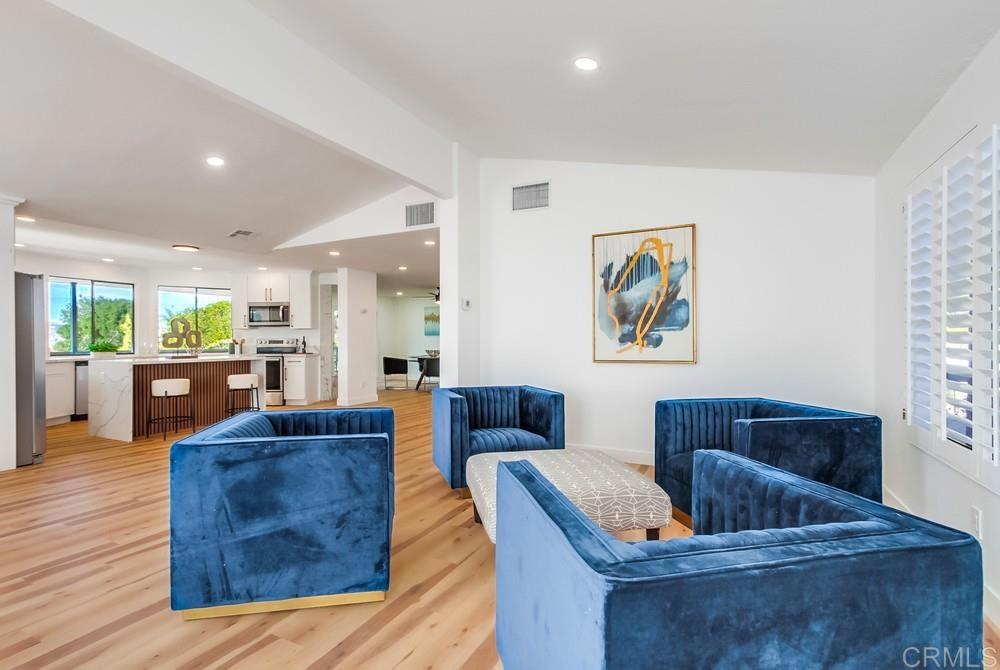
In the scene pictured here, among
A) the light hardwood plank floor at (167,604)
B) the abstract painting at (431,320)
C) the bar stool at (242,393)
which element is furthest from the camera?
the abstract painting at (431,320)

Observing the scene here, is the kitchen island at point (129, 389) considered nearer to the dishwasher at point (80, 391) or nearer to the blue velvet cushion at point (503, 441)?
the dishwasher at point (80, 391)

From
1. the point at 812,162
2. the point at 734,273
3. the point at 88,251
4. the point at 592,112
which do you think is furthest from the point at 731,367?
the point at 88,251

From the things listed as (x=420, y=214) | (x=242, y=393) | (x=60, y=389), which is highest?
(x=420, y=214)

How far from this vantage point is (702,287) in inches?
173

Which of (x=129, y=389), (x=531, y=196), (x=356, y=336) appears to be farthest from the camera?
(x=356, y=336)

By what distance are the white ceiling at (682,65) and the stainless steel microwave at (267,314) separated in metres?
6.08

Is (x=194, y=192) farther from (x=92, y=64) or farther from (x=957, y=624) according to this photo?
(x=957, y=624)

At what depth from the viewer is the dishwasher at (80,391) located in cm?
736

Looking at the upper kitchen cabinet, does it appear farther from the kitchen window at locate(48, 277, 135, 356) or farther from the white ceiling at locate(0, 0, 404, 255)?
the white ceiling at locate(0, 0, 404, 255)

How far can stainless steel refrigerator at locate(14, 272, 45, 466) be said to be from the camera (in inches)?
187

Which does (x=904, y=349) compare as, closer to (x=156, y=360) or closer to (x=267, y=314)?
(x=156, y=360)

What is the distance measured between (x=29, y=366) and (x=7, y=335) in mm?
370

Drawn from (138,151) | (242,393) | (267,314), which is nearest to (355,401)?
(242,393)

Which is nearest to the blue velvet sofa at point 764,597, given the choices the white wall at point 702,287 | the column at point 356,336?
the white wall at point 702,287
